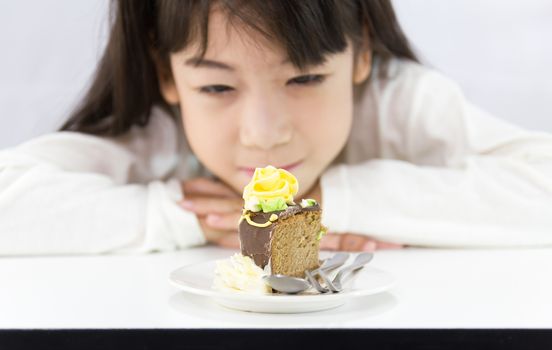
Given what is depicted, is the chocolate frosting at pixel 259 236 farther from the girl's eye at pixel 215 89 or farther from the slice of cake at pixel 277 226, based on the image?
the girl's eye at pixel 215 89

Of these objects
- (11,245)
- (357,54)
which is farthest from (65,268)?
(357,54)

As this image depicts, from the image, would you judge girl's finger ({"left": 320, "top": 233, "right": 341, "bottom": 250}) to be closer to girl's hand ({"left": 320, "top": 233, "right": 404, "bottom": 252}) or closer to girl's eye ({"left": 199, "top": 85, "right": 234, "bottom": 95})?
girl's hand ({"left": 320, "top": 233, "right": 404, "bottom": 252})

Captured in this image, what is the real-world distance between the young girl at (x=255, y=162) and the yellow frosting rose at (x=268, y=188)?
0.34m

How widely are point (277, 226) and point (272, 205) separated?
1.1 inches

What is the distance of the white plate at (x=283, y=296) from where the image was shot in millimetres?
844

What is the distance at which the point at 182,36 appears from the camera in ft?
4.55

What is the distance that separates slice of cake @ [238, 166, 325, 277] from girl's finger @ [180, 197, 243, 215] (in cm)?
42

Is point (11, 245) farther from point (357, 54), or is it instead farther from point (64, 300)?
point (357, 54)

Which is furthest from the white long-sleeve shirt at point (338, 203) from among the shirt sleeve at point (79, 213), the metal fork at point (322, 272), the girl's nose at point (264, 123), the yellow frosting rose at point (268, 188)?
the yellow frosting rose at point (268, 188)

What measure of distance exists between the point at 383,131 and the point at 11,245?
0.81 meters

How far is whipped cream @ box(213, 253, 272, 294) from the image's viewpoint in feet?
3.05

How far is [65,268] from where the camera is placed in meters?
1.21

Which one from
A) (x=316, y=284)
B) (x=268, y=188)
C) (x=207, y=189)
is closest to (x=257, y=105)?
(x=207, y=189)

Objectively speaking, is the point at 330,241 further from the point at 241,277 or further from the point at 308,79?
the point at 241,277
